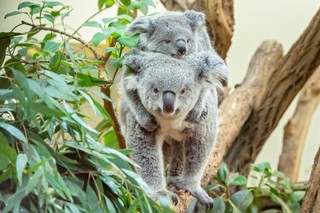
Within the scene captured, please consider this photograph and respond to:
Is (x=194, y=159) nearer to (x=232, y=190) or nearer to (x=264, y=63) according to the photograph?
(x=232, y=190)

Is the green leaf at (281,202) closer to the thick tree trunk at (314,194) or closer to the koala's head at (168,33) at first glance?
the thick tree trunk at (314,194)

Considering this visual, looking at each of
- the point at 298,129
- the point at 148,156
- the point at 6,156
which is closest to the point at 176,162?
the point at 148,156

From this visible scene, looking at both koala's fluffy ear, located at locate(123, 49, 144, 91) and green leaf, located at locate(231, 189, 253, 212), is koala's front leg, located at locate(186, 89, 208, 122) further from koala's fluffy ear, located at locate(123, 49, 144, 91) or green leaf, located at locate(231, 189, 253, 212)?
green leaf, located at locate(231, 189, 253, 212)

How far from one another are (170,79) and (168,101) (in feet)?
0.44

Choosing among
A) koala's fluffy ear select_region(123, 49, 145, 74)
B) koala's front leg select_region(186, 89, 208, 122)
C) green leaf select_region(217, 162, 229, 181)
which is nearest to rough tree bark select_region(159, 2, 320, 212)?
green leaf select_region(217, 162, 229, 181)

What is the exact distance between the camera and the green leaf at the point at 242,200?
4398mm

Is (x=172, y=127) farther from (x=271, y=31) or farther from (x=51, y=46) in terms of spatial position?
(x=271, y=31)

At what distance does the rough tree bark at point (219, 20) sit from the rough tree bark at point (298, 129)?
155 centimetres

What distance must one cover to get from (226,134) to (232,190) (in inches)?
27.9

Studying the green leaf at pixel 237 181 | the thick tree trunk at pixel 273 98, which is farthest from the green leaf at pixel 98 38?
the thick tree trunk at pixel 273 98

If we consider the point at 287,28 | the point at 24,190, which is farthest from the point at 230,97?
the point at 24,190

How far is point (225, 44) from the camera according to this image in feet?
16.2

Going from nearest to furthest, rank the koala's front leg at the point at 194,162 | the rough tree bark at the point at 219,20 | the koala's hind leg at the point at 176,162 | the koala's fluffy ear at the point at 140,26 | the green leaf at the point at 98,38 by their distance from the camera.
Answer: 1. the green leaf at the point at 98,38
2. the koala's front leg at the point at 194,162
3. the koala's hind leg at the point at 176,162
4. the koala's fluffy ear at the point at 140,26
5. the rough tree bark at the point at 219,20

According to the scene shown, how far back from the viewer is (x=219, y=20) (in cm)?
476
